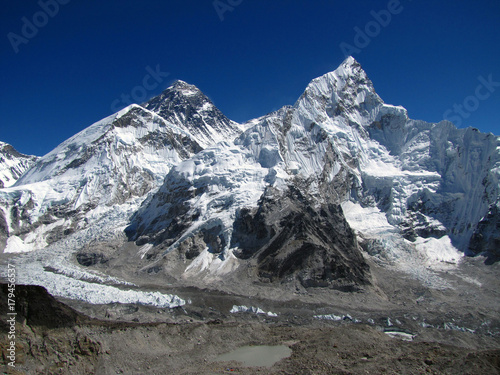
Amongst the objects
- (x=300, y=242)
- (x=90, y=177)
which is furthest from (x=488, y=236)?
(x=90, y=177)

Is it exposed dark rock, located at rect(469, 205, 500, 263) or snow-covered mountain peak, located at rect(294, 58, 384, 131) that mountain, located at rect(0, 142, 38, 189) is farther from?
exposed dark rock, located at rect(469, 205, 500, 263)

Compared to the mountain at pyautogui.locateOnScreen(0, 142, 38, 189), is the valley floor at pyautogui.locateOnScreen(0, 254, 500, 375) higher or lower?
lower

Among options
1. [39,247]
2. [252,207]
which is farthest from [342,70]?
[39,247]

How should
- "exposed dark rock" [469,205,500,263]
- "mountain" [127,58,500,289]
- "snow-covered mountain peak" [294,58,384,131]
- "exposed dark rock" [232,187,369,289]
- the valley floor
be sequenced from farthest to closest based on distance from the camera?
"snow-covered mountain peak" [294,58,384,131] → "exposed dark rock" [469,205,500,263] → "mountain" [127,58,500,289] → "exposed dark rock" [232,187,369,289] → the valley floor

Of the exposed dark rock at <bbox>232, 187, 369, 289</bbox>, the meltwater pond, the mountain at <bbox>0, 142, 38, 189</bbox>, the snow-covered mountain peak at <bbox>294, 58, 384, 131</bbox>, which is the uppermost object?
the snow-covered mountain peak at <bbox>294, 58, 384, 131</bbox>

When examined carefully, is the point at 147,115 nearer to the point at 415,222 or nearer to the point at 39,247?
the point at 39,247

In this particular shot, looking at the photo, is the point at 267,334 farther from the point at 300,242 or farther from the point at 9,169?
the point at 9,169

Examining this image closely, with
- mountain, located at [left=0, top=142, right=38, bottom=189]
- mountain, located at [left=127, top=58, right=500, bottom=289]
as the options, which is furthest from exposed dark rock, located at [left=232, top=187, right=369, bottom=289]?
mountain, located at [left=0, top=142, right=38, bottom=189]
